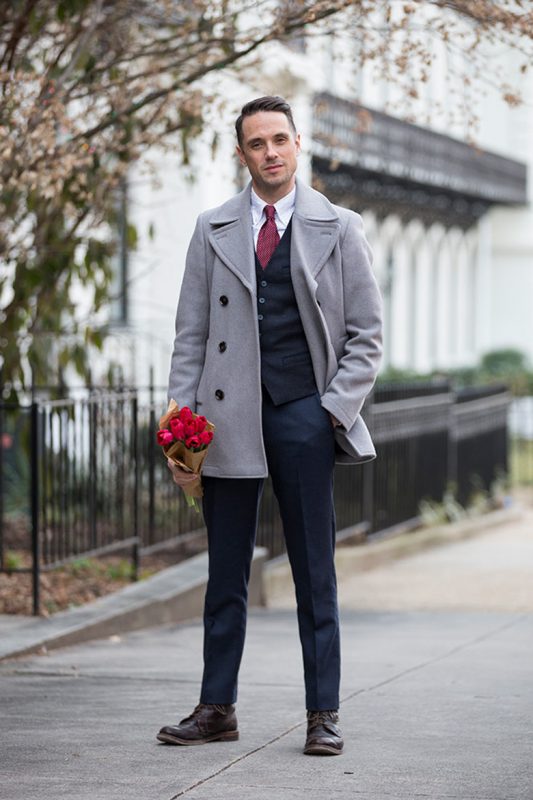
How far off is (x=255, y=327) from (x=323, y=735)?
4.10 ft

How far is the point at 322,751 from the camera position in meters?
4.99

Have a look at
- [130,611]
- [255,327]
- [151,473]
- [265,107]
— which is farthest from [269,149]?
[151,473]

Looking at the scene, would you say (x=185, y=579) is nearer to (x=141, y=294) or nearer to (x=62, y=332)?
(x=62, y=332)

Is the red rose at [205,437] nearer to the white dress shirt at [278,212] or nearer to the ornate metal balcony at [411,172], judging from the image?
the white dress shirt at [278,212]

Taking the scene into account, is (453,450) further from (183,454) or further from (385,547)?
(183,454)

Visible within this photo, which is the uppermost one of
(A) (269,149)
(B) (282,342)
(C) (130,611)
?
(A) (269,149)

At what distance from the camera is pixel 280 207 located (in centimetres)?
514

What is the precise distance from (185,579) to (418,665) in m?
2.31

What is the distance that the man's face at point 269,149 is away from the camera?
→ 5.02m

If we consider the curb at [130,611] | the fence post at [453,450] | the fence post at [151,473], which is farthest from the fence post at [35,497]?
the fence post at [453,450]

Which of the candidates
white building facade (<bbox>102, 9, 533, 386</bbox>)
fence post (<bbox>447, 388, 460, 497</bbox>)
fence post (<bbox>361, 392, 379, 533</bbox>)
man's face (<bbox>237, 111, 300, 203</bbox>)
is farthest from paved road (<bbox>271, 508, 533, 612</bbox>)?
man's face (<bbox>237, 111, 300, 203</bbox>)

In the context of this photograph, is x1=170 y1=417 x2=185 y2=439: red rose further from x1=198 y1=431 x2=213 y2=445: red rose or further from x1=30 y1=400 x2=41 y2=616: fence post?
x1=30 y1=400 x2=41 y2=616: fence post

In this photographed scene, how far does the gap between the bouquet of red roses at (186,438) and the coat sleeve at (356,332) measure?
1.22 ft

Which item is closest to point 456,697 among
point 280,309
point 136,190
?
point 280,309
